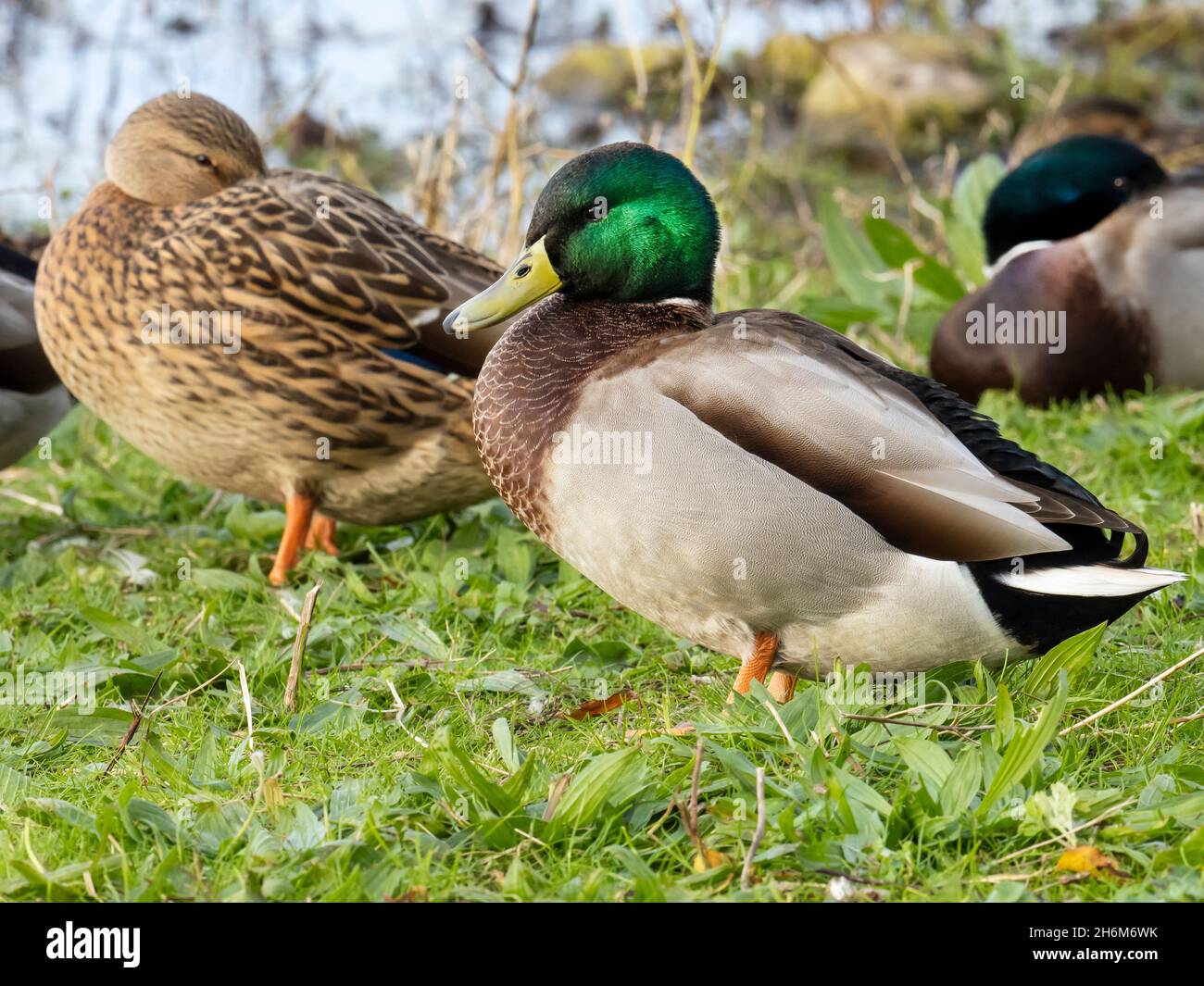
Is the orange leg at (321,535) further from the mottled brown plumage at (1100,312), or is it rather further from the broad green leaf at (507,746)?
the mottled brown plumage at (1100,312)

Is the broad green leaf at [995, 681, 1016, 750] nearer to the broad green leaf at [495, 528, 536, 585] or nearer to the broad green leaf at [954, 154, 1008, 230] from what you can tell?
the broad green leaf at [495, 528, 536, 585]

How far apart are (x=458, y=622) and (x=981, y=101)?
8.74 meters

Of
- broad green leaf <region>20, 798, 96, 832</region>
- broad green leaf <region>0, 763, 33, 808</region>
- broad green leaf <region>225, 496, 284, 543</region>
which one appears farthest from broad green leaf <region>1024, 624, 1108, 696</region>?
broad green leaf <region>225, 496, 284, 543</region>

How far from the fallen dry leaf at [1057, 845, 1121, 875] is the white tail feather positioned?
0.58 m

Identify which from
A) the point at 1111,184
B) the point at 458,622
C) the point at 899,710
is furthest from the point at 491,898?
the point at 1111,184

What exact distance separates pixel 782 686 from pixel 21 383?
2620mm

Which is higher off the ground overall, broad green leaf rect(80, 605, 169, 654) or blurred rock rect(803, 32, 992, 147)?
blurred rock rect(803, 32, 992, 147)

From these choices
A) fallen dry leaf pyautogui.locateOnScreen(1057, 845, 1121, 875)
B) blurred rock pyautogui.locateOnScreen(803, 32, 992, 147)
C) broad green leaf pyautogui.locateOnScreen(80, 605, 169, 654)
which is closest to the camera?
fallen dry leaf pyautogui.locateOnScreen(1057, 845, 1121, 875)

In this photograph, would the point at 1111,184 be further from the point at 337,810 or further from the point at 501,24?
the point at 501,24

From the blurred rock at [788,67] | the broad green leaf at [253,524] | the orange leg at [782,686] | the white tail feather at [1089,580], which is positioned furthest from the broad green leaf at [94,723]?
the blurred rock at [788,67]

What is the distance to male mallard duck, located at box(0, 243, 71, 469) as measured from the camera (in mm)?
4418

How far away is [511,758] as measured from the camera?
2607mm

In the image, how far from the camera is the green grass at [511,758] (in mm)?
2225
